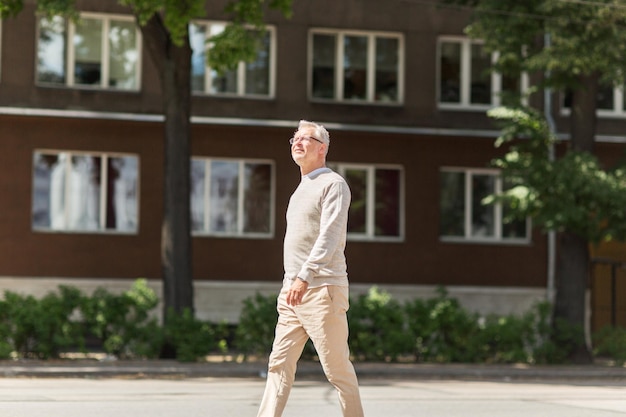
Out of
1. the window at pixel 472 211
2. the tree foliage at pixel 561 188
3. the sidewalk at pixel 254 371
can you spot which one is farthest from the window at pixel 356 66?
the sidewalk at pixel 254 371

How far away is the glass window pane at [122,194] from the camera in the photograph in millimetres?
26719

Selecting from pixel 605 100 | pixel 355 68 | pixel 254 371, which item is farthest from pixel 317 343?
pixel 605 100

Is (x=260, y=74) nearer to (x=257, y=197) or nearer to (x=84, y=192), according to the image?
(x=257, y=197)

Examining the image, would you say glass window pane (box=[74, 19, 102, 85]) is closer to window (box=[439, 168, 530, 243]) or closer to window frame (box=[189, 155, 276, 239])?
window frame (box=[189, 155, 276, 239])

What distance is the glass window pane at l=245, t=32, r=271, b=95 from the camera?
2752cm

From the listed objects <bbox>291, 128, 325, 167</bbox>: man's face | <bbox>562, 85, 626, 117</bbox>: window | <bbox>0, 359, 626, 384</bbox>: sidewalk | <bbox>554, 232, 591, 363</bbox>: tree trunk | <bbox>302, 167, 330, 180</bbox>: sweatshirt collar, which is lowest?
<bbox>0, 359, 626, 384</bbox>: sidewalk

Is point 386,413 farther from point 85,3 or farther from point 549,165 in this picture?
point 85,3

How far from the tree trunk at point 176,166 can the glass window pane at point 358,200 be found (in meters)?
8.19

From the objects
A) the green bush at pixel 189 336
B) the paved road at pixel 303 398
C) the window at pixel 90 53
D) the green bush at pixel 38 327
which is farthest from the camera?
the window at pixel 90 53

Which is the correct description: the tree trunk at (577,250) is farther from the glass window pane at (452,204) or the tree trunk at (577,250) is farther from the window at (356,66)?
the window at (356,66)

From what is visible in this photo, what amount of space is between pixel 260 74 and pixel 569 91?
8.03m

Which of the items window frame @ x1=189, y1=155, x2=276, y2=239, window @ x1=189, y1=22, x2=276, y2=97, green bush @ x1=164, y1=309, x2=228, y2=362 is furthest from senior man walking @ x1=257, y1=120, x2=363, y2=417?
window @ x1=189, y1=22, x2=276, y2=97

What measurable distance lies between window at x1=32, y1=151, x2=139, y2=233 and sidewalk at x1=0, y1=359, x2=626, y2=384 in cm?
765

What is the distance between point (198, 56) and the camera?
88.9ft
